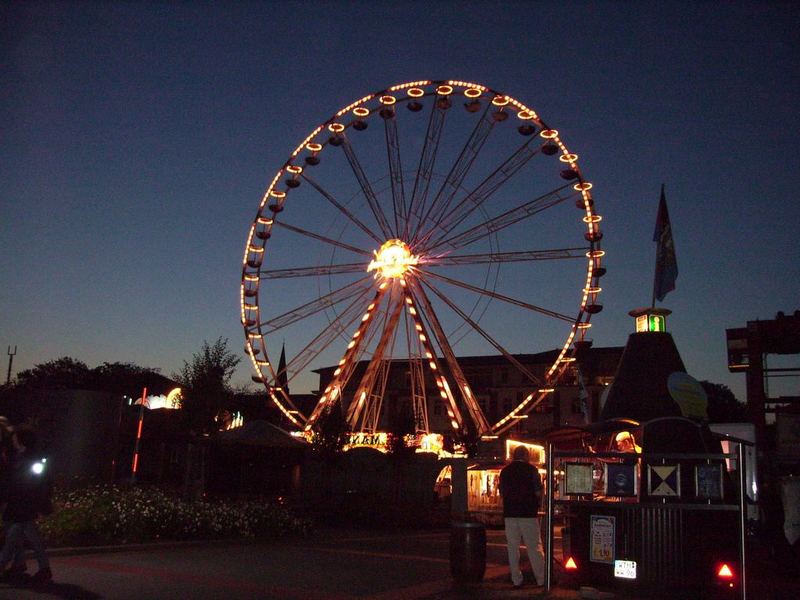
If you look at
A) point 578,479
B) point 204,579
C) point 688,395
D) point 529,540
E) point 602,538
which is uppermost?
point 688,395

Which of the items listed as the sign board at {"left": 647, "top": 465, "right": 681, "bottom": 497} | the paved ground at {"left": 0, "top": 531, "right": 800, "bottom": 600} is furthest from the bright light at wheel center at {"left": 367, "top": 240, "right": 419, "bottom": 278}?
the sign board at {"left": 647, "top": 465, "right": 681, "bottom": 497}

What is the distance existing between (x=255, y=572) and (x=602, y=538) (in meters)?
5.10

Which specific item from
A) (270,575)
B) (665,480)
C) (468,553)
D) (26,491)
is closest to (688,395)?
(665,480)

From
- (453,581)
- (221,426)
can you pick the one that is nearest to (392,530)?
(221,426)

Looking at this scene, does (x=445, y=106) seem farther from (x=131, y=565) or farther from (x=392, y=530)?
(x=131, y=565)

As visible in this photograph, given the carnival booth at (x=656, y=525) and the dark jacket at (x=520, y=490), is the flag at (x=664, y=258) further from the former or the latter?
the carnival booth at (x=656, y=525)

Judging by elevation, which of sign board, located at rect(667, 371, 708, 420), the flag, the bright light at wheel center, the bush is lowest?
the bush

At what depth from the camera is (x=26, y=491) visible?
31.1 feet

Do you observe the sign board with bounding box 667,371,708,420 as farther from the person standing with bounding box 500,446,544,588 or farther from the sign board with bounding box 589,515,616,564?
the sign board with bounding box 589,515,616,564

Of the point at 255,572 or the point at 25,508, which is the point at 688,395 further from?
the point at 25,508

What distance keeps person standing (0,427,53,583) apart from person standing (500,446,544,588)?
5.73 meters

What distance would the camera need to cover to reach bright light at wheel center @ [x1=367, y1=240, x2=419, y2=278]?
88.7ft

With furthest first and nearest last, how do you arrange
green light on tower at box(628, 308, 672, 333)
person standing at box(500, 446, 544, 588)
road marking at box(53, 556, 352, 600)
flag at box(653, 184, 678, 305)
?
flag at box(653, 184, 678, 305)
green light on tower at box(628, 308, 672, 333)
person standing at box(500, 446, 544, 588)
road marking at box(53, 556, 352, 600)

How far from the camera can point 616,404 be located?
1451cm
